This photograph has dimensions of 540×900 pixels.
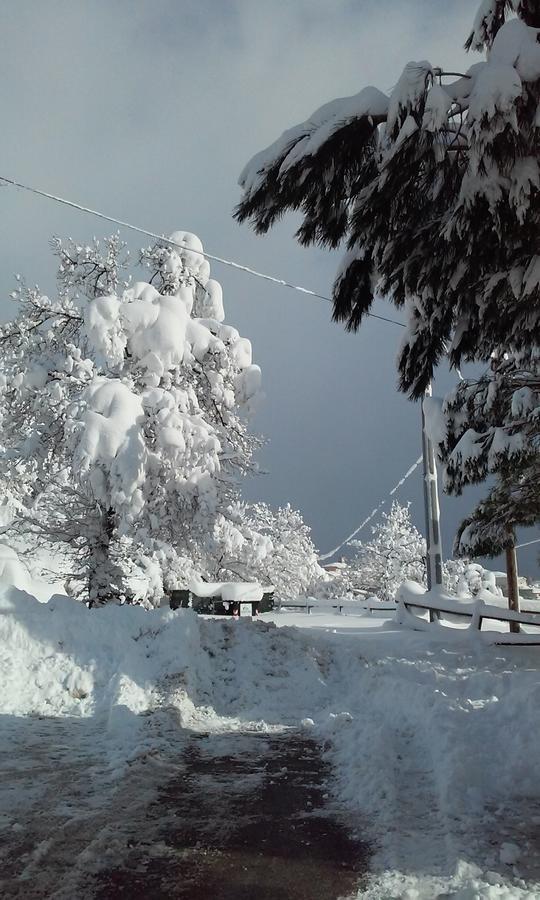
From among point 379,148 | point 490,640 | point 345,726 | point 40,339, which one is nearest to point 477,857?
point 345,726

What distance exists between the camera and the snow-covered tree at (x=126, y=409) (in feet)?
45.3

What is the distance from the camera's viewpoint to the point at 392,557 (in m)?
57.2

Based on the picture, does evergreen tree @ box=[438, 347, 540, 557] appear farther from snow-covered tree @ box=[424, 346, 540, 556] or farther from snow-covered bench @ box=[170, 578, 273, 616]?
snow-covered bench @ box=[170, 578, 273, 616]

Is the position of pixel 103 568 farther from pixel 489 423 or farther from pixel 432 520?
pixel 489 423

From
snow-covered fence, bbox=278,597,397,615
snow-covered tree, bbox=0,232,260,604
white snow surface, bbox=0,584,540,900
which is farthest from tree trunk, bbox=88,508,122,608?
snow-covered fence, bbox=278,597,397,615

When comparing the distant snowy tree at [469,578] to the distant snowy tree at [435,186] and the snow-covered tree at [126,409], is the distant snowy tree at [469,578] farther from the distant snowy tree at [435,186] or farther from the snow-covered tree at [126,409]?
the distant snowy tree at [435,186]

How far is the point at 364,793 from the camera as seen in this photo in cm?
512

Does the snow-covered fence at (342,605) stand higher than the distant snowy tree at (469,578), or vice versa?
the distant snowy tree at (469,578)

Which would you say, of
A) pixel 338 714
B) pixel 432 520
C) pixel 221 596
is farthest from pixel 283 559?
pixel 338 714

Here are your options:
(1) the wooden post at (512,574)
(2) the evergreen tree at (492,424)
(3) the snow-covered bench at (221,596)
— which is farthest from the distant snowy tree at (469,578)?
(2) the evergreen tree at (492,424)

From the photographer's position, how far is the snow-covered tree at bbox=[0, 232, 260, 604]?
13.8 metres

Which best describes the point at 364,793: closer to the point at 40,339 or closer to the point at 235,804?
the point at 235,804

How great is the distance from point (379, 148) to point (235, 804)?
478 centimetres

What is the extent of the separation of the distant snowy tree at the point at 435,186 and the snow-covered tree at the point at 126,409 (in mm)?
9477
